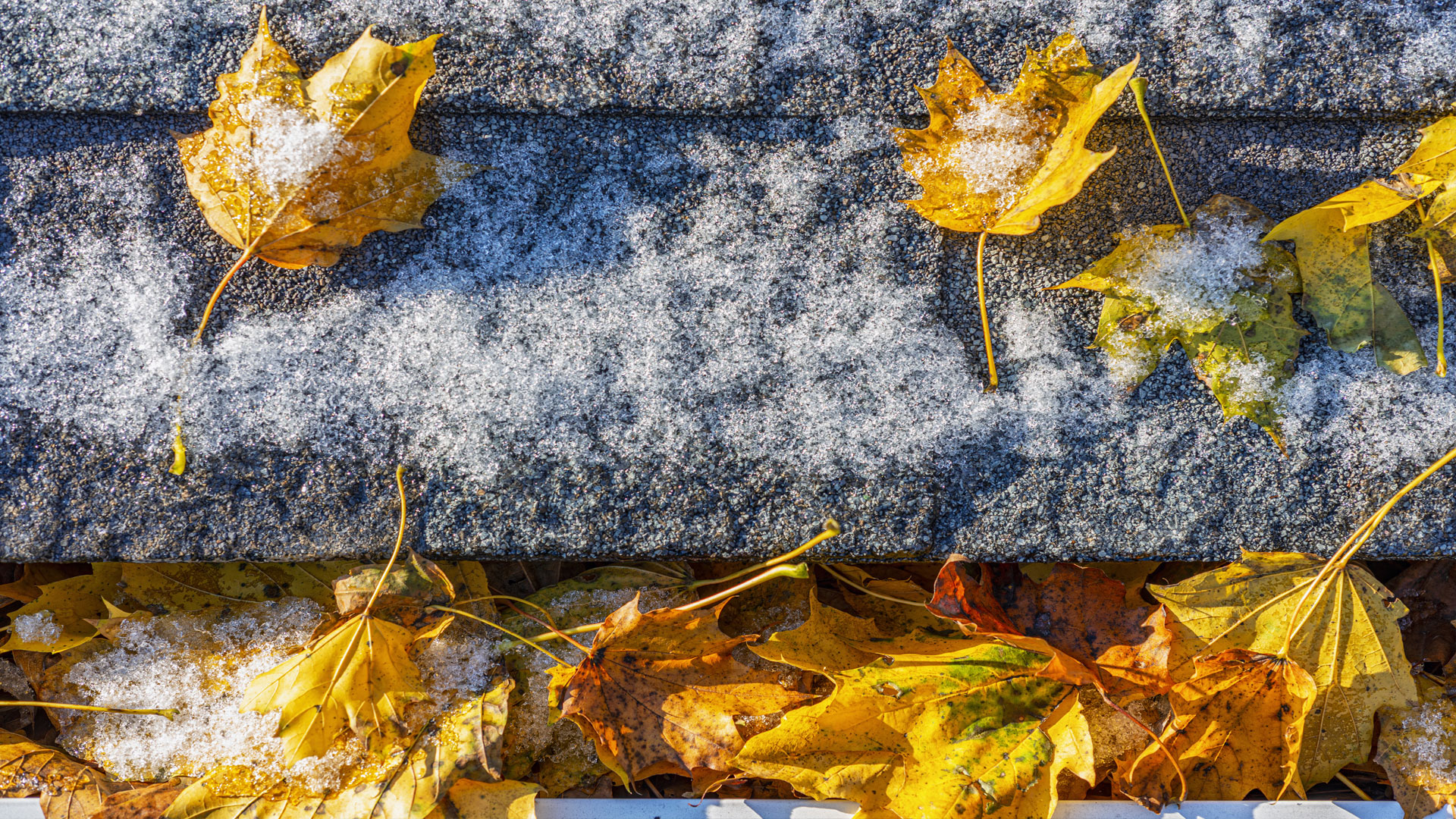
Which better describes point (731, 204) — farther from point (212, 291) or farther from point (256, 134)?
point (212, 291)

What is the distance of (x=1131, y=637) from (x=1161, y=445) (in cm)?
35

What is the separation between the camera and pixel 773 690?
1318 mm

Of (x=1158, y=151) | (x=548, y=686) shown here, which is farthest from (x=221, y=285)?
(x=1158, y=151)

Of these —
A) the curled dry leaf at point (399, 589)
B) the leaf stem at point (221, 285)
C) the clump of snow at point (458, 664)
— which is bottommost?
the clump of snow at point (458, 664)

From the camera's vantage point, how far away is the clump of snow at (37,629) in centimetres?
133

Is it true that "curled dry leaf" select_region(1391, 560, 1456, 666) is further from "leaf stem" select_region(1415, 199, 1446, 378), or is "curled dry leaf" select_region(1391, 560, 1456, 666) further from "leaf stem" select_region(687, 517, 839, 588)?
"leaf stem" select_region(687, 517, 839, 588)

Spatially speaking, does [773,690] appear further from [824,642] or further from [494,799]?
[494,799]

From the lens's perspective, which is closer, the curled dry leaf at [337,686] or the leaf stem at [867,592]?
the curled dry leaf at [337,686]

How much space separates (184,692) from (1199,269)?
1.88 metres

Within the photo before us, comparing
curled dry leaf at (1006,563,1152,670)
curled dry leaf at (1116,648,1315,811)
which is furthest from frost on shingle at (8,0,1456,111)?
curled dry leaf at (1116,648,1315,811)

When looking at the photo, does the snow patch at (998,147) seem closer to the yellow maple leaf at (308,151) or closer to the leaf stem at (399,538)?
the yellow maple leaf at (308,151)

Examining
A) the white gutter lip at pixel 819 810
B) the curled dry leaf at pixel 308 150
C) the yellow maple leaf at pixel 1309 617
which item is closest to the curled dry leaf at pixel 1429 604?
the yellow maple leaf at pixel 1309 617

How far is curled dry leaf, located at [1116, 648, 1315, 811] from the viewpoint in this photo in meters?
1.26

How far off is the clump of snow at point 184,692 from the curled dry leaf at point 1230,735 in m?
1.39
